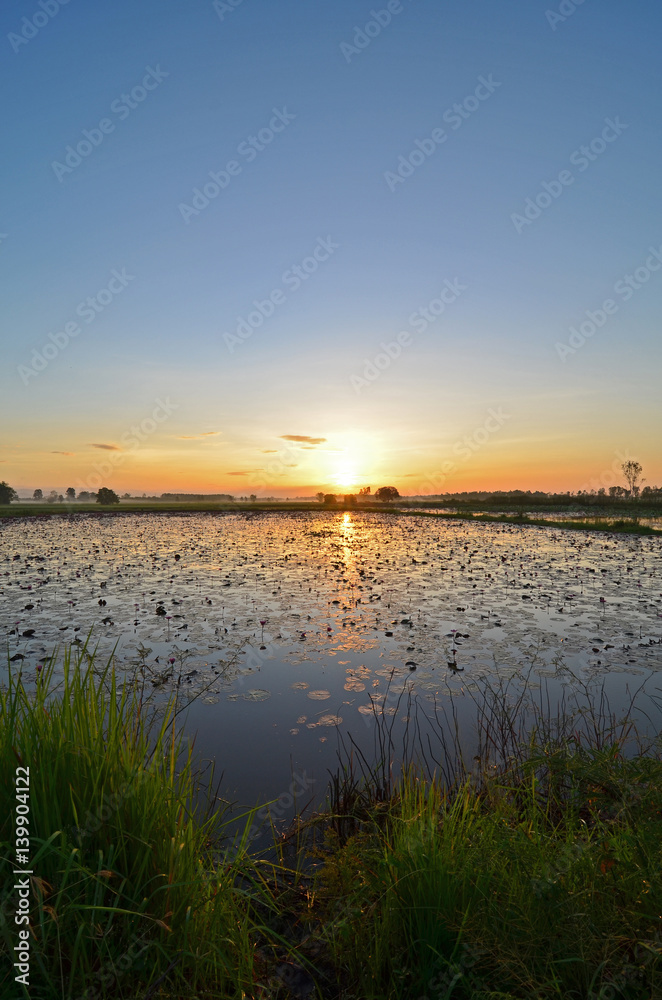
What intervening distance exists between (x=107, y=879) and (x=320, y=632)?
7.81m

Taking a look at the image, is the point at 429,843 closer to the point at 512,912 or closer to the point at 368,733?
the point at 512,912

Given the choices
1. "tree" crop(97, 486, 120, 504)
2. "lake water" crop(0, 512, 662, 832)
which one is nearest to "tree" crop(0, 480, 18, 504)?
"tree" crop(97, 486, 120, 504)

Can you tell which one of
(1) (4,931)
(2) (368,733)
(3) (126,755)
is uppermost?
(3) (126,755)

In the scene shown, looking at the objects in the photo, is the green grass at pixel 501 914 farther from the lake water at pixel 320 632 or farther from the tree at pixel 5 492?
the tree at pixel 5 492

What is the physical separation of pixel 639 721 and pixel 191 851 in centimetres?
587

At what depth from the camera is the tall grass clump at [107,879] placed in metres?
2.25

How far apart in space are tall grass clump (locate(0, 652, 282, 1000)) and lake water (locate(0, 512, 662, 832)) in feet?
6.36

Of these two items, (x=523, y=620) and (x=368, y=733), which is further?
Result: (x=523, y=620)

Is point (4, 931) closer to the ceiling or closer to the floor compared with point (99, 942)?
closer to the ceiling

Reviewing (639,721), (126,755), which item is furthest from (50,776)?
(639,721)

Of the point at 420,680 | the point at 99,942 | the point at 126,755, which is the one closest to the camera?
the point at 99,942

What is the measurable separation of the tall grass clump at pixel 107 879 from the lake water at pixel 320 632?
194 cm

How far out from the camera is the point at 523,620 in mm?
11047

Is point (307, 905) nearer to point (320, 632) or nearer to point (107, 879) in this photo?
point (107, 879)
